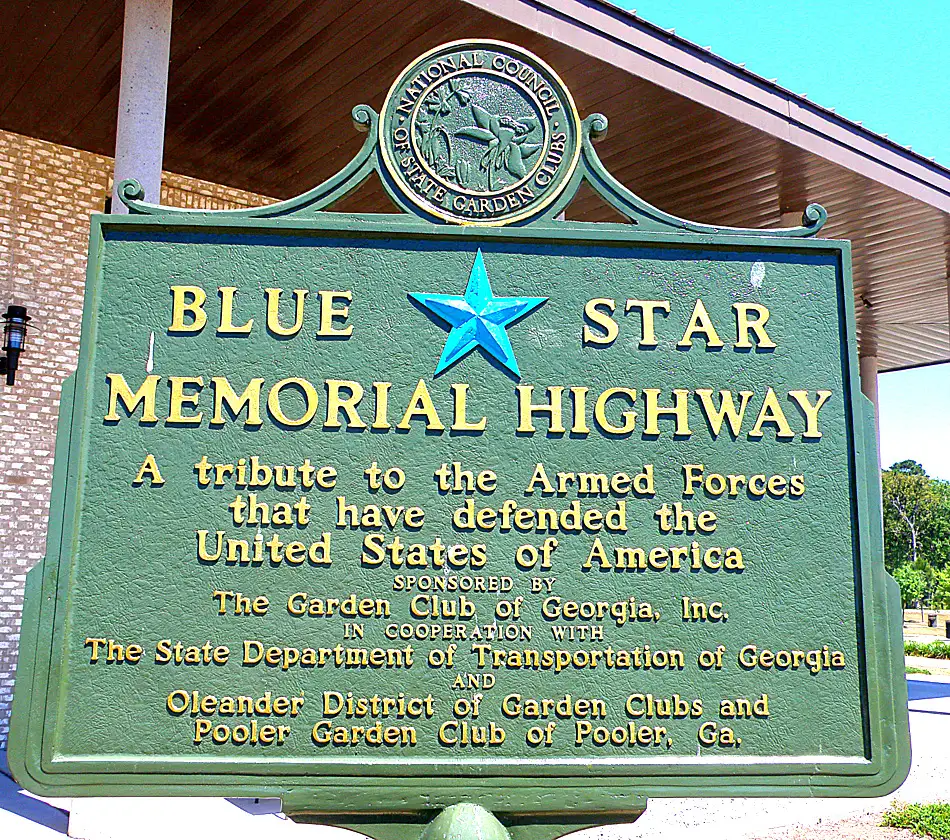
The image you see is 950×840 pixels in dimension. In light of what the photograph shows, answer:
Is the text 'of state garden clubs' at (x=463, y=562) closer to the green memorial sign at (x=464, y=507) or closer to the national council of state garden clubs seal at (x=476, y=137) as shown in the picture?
the green memorial sign at (x=464, y=507)

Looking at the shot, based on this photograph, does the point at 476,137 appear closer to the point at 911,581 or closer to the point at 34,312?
the point at 34,312

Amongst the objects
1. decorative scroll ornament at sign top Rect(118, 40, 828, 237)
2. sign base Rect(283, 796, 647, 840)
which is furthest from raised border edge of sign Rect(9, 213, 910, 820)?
decorative scroll ornament at sign top Rect(118, 40, 828, 237)

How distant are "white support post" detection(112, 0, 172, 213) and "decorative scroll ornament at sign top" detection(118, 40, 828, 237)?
3.51m

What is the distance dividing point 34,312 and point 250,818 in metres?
4.97

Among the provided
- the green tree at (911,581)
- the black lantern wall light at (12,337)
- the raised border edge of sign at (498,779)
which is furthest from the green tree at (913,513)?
the raised border edge of sign at (498,779)

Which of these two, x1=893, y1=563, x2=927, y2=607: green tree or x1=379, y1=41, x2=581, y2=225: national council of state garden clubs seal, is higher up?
x1=379, y1=41, x2=581, y2=225: national council of state garden clubs seal

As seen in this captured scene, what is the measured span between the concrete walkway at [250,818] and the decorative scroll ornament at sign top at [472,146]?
177 inches

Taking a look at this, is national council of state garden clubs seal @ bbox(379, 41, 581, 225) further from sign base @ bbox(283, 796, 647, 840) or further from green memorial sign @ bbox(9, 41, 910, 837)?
sign base @ bbox(283, 796, 647, 840)

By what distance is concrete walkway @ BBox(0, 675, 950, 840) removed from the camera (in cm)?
618

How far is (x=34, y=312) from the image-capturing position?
8.41 metres

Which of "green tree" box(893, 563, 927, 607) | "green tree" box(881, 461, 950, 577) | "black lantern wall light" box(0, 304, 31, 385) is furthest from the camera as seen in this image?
"green tree" box(881, 461, 950, 577)

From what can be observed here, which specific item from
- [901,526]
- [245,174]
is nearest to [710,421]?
[245,174]

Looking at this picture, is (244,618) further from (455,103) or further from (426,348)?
(455,103)

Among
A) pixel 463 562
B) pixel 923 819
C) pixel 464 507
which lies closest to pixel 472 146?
pixel 464 507
